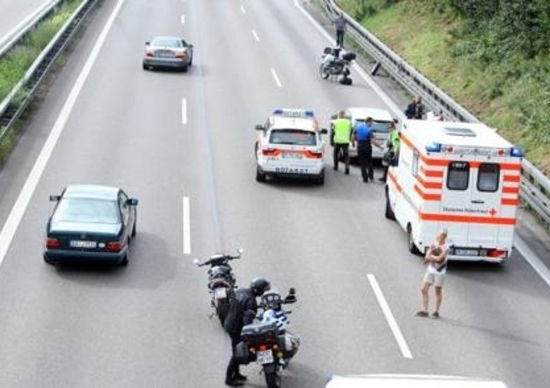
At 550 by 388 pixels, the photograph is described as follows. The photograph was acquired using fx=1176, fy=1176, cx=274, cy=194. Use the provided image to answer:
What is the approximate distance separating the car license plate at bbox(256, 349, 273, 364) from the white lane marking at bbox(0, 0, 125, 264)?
7704 mm

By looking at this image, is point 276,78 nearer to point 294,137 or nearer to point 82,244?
point 294,137

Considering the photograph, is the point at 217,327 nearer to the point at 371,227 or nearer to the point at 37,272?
the point at 37,272

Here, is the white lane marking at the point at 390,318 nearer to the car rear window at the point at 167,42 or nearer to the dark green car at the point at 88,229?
the dark green car at the point at 88,229

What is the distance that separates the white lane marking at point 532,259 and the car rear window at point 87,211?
8226 millimetres

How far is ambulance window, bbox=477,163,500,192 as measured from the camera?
22.5 m

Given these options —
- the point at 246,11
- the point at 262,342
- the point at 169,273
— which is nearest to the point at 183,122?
the point at 169,273

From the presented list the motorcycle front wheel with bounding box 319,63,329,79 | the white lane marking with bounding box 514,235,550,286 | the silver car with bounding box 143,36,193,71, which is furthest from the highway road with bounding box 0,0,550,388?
the motorcycle front wheel with bounding box 319,63,329,79

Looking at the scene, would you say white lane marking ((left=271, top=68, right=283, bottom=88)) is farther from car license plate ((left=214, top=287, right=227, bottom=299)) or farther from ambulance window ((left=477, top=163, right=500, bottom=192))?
car license plate ((left=214, top=287, right=227, bottom=299))

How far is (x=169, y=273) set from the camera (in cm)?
2170

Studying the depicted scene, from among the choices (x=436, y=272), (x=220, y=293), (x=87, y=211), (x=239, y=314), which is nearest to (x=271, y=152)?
(x=87, y=211)

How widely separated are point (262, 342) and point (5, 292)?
6.20m

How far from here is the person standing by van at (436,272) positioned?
19.8 meters

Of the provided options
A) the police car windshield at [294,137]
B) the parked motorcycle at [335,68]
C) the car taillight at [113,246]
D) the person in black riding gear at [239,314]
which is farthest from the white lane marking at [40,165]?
the parked motorcycle at [335,68]

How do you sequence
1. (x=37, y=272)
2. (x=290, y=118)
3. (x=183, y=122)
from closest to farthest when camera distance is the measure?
1. (x=37, y=272)
2. (x=290, y=118)
3. (x=183, y=122)
